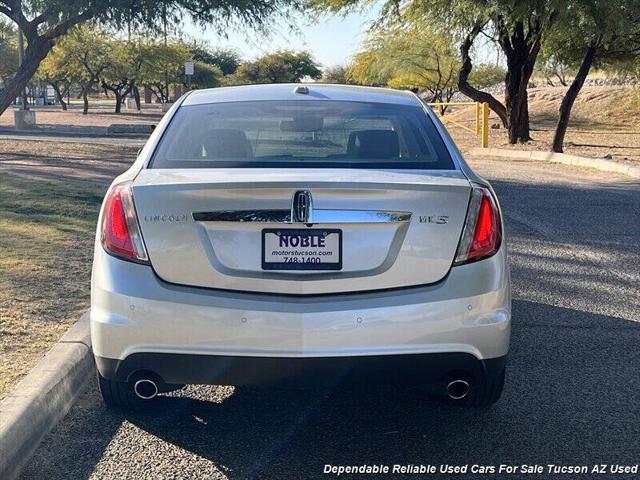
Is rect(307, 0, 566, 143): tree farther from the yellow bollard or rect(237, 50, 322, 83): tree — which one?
rect(237, 50, 322, 83): tree

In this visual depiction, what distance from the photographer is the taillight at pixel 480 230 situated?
3688 mm

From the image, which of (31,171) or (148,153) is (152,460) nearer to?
(148,153)

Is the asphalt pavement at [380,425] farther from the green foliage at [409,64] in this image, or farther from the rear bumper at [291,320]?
the green foliage at [409,64]

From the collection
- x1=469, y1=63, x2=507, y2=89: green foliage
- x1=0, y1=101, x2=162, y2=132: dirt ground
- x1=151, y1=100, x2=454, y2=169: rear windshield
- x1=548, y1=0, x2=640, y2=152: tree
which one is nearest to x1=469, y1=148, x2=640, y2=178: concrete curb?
x1=548, y1=0, x2=640, y2=152: tree

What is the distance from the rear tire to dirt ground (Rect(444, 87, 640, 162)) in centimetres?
1845

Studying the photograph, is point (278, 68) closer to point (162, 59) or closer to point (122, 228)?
point (162, 59)

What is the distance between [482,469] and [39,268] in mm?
4554

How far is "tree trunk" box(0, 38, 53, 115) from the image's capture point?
19.8m

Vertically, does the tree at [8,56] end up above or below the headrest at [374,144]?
above

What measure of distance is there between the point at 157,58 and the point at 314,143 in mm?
51951

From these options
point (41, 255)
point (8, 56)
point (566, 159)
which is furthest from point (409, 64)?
point (41, 255)

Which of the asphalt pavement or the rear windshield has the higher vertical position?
the rear windshield

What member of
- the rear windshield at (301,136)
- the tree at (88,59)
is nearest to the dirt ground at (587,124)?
the rear windshield at (301,136)

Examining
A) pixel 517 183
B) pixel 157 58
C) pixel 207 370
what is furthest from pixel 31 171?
pixel 157 58
